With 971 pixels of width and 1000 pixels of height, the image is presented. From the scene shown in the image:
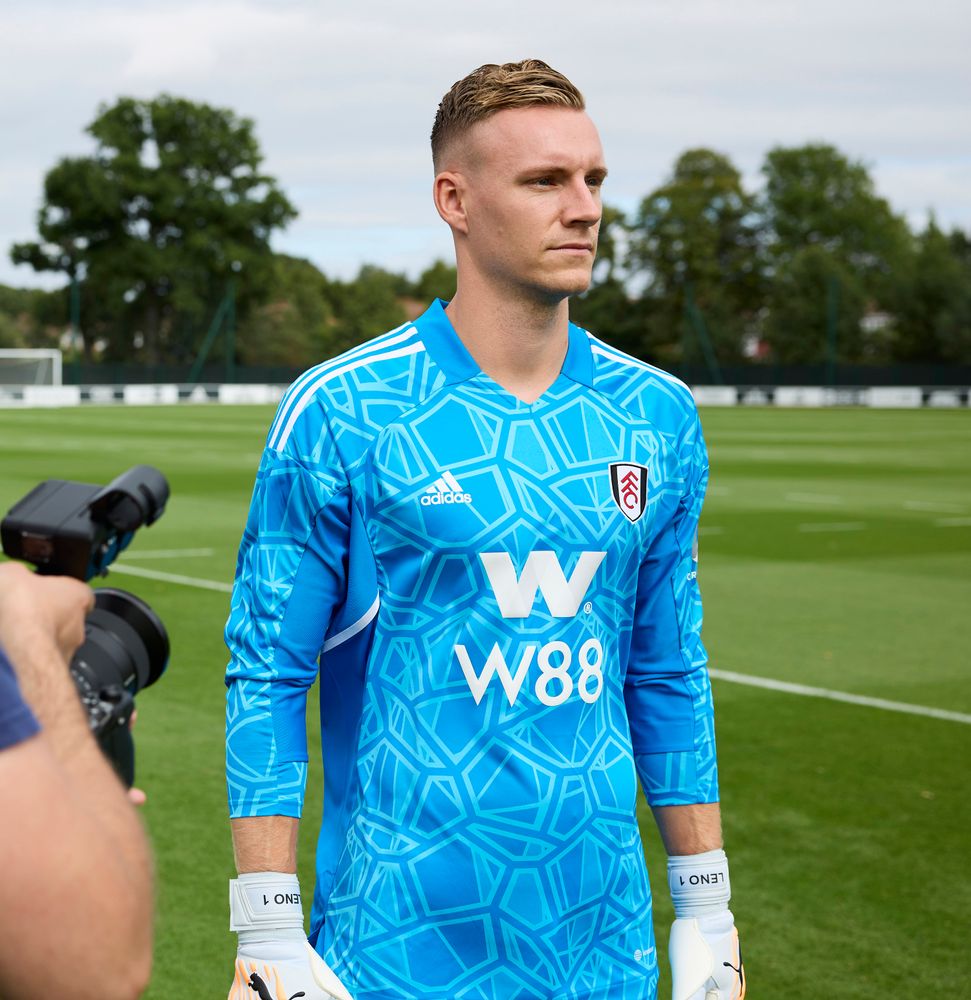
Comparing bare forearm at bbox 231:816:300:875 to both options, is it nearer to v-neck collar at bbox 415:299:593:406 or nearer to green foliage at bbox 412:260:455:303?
v-neck collar at bbox 415:299:593:406

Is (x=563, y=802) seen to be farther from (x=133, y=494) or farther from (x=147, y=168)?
(x=147, y=168)

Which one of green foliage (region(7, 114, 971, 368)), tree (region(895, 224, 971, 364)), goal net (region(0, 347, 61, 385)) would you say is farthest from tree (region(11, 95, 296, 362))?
tree (region(895, 224, 971, 364))

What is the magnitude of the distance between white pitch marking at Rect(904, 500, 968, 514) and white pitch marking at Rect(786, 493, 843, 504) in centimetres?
91

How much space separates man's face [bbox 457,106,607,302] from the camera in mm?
2828

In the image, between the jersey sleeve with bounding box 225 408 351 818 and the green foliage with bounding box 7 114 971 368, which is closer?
the jersey sleeve with bounding box 225 408 351 818

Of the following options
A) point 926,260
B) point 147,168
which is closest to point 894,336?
point 926,260

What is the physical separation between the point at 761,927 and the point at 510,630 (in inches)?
122

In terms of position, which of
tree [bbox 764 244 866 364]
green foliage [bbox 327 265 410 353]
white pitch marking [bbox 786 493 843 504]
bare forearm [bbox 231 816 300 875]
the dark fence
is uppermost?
green foliage [bbox 327 265 410 353]

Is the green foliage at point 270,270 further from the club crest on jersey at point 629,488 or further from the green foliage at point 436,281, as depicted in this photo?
the club crest on jersey at point 629,488

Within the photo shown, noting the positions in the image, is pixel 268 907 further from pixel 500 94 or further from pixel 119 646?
pixel 500 94

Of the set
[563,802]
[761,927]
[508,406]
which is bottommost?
[761,927]

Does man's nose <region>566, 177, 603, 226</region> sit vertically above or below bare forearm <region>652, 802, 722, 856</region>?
above

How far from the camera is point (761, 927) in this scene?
5398mm

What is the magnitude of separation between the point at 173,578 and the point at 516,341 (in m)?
10.6
